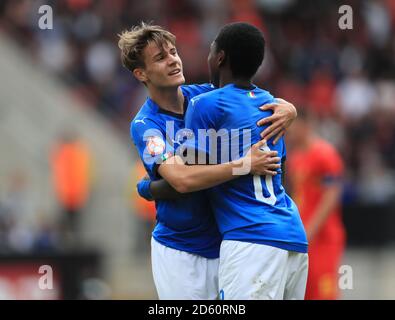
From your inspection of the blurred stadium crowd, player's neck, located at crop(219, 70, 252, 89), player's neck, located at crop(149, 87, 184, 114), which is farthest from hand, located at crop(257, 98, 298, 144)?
the blurred stadium crowd

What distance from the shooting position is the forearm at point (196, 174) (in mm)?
5465

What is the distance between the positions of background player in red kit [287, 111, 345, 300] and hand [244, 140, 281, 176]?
3513 millimetres

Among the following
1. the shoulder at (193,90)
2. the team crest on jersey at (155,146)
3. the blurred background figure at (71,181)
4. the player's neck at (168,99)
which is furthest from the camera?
the blurred background figure at (71,181)

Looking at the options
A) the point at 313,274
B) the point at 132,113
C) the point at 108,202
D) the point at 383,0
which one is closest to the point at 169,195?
the point at 313,274

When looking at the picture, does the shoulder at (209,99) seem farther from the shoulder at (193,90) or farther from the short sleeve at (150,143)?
the shoulder at (193,90)

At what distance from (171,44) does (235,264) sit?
1.50m

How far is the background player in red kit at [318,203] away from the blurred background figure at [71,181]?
6188 mm

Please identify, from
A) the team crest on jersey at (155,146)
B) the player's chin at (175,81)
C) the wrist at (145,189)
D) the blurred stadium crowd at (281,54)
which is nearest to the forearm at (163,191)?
the wrist at (145,189)

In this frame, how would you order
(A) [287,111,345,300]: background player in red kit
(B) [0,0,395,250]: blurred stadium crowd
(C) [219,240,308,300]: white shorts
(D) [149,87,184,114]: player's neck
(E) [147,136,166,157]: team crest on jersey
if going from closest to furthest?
(C) [219,240,308,300]: white shorts, (E) [147,136,166,157]: team crest on jersey, (D) [149,87,184,114]: player's neck, (A) [287,111,345,300]: background player in red kit, (B) [0,0,395,250]: blurred stadium crowd

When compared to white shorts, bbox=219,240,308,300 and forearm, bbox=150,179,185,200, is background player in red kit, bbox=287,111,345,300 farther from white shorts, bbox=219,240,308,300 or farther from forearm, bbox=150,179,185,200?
white shorts, bbox=219,240,308,300

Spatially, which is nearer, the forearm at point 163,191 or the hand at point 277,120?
the hand at point 277,120

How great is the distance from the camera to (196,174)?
554 centimetres

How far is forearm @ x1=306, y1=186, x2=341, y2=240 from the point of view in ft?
29.6
